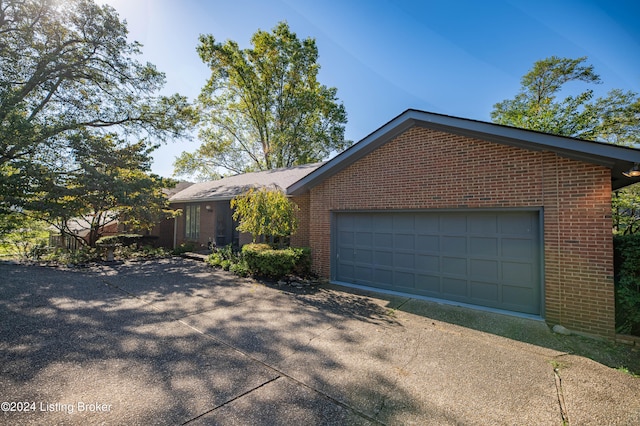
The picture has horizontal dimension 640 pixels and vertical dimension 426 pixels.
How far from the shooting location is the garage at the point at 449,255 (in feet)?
19.3

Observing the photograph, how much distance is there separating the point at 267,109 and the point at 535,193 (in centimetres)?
2593

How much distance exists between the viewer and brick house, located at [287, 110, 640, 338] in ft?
16.9

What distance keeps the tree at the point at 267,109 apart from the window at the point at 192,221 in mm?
12475

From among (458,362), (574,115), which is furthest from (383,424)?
(574,115)

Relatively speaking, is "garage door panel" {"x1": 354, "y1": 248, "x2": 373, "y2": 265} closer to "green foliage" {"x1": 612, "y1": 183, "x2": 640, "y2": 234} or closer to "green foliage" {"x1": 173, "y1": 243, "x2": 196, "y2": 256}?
"green foliage" {"x1": 612, "y1": 183, "x2": 640, "y2": 234}

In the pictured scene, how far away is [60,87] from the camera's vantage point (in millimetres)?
14391

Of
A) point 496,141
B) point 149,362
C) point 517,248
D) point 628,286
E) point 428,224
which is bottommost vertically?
Answer: point 149,362

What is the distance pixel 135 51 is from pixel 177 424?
18.5 meters

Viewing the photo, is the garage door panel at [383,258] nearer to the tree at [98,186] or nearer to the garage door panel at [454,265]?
the garage door panel at [454,265]

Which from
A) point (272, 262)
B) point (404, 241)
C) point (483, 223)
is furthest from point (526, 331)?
point (272, 262)

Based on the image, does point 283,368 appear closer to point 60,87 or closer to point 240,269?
point 240,269

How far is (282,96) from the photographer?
2744cm

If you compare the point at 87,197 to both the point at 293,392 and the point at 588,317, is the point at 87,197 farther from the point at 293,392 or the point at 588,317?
the point at 588,317

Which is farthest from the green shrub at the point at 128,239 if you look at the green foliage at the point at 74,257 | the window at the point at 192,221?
the window at the point at 192,221
